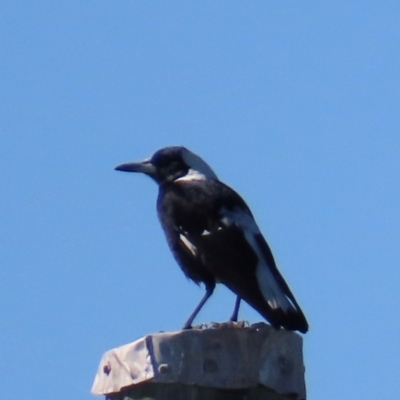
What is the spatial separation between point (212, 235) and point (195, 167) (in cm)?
96

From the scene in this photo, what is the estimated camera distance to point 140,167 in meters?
7.04

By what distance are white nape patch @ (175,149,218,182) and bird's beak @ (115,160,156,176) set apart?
269 mm

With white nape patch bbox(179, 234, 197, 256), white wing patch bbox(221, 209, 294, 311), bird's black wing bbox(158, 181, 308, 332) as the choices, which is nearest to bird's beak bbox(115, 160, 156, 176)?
bird's black wing bbox(158, 181, 308, 332)

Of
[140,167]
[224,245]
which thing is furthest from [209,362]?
[140,167]

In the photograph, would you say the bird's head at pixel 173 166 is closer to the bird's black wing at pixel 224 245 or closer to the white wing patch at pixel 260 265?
the bird's black wing at pixel 224 245

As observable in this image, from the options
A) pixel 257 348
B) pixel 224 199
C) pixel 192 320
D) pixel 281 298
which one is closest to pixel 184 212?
pixel 224 199

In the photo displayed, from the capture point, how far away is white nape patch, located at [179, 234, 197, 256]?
600 centimetres

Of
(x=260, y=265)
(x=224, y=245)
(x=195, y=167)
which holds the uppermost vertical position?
(x=195, y=167)

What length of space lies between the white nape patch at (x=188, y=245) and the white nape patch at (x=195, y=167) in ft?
A: 1.92

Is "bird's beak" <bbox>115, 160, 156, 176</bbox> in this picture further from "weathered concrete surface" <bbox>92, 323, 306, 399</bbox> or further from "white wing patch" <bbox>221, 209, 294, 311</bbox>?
"weathered concrete surface" <bbox>92, 323, 306, 399</bbox>

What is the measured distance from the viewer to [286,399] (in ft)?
12.3

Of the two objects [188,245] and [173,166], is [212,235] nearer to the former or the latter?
[188,245]

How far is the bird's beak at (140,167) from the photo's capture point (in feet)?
22.9

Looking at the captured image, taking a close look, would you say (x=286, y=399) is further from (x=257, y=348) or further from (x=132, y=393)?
(x=132, y=393)
